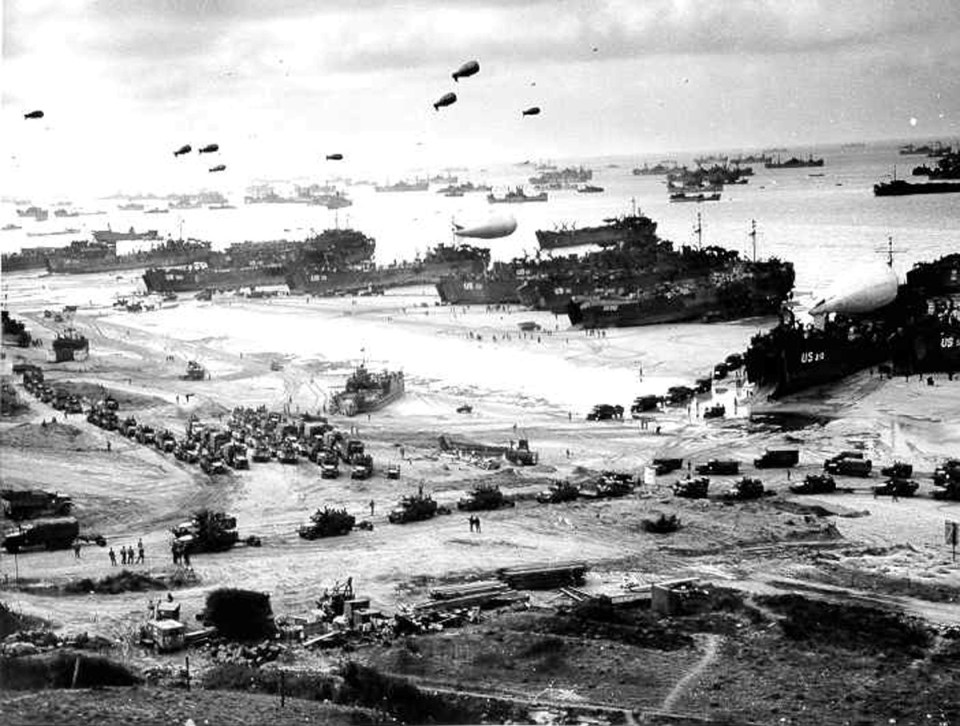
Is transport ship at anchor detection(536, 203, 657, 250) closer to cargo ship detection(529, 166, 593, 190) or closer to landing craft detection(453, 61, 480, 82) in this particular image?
cargo ship detection(529, 166, 593, 190)

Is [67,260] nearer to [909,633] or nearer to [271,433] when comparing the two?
[271,433]

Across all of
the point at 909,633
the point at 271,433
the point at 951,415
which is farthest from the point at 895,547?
the point at 271,433

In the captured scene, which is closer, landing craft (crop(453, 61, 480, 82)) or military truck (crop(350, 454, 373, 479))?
landing craft (crop(453, 61, 480, 82))

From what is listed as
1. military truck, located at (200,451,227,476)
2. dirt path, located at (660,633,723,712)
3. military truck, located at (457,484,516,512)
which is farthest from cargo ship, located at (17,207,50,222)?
dirt path, located at (660,633,723,712)

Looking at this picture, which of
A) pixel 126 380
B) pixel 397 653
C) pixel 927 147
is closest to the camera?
pixel 397 653

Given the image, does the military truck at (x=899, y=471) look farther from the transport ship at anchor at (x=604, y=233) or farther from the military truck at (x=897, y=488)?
the transport ship at anchor at (x=604, y=233)

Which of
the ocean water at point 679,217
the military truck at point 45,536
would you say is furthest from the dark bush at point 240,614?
the ocean water at point 679,217
